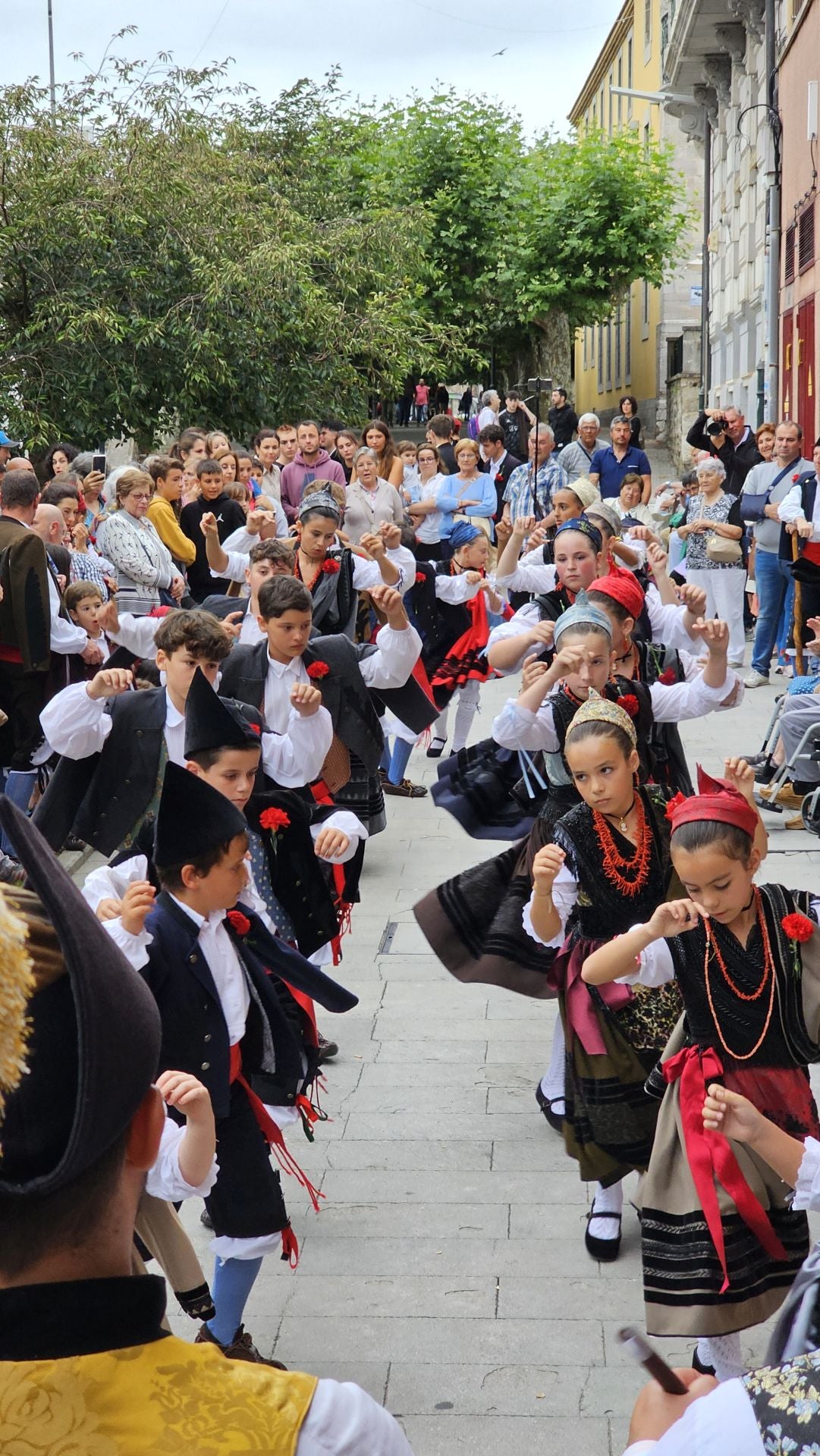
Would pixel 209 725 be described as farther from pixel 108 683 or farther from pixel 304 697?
pixel 304 697

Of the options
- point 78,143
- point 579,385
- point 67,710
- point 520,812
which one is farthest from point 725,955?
point 579,385

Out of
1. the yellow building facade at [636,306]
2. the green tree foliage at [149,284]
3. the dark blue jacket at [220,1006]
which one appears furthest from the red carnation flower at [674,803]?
the yellow building facade at [636,306]

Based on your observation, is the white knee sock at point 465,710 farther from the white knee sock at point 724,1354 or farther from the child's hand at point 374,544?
the white knee sock at point 724,1354

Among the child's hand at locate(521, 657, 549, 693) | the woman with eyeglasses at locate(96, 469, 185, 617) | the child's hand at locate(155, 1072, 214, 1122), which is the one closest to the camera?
the child's hand at locate(155, 1072, 214, 1122)

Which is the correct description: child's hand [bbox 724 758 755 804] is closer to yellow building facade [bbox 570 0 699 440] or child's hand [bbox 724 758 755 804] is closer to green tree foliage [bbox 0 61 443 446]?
green tree foliage [bbox 0 61 443 446]

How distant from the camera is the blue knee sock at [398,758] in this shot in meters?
10.2

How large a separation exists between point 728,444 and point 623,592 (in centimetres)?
986

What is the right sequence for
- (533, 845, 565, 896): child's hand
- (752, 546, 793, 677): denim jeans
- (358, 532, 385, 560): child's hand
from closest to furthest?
1. (533, 845, 565, 896): child's hand
2. (358, 532, 385, 560): child's hand
3. (752, 546, 793, 677): denim jeans

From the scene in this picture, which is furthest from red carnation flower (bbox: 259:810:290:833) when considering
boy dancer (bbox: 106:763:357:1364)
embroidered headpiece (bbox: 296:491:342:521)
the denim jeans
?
the denim jeans

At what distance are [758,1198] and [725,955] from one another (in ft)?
1.78

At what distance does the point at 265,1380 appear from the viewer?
165cm

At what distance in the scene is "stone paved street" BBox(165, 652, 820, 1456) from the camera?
3.84 metres

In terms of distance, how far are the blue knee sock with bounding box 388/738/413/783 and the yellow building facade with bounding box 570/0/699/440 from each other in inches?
1182

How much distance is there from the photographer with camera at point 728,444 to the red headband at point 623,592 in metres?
9.38
